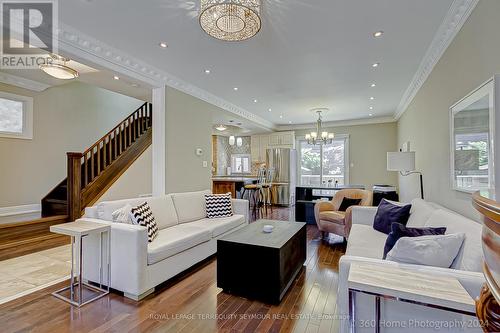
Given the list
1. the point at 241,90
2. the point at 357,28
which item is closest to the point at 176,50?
the point at 241,90

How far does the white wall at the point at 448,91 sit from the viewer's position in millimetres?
1889

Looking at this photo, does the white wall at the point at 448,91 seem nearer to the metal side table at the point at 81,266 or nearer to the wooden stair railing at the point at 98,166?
the metal side table at the point at 81,266

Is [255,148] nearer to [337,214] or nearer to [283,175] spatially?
[283,175]

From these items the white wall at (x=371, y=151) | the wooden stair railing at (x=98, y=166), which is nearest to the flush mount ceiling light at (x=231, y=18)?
the wooden stair railing at (x=98, y=166)

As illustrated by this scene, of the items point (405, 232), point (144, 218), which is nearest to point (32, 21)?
point (144, 218)

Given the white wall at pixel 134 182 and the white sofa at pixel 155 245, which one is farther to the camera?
the white wall at pixel 134 182

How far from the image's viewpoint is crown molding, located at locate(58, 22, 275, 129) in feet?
9.13

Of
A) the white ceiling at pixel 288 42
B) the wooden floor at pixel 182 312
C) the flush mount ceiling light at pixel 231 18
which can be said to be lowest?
the wooden floor at pixel 182 312

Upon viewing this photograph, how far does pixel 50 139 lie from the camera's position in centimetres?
532

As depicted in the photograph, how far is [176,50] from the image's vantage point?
3246 millimetres

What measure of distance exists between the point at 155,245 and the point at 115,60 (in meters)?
2.54

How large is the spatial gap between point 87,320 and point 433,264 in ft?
8.70

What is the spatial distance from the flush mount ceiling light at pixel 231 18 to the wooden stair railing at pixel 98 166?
3946mm

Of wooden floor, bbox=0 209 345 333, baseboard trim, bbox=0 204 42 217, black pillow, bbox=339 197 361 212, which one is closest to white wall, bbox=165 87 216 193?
wooden floor, bbox=0 209 345 333
